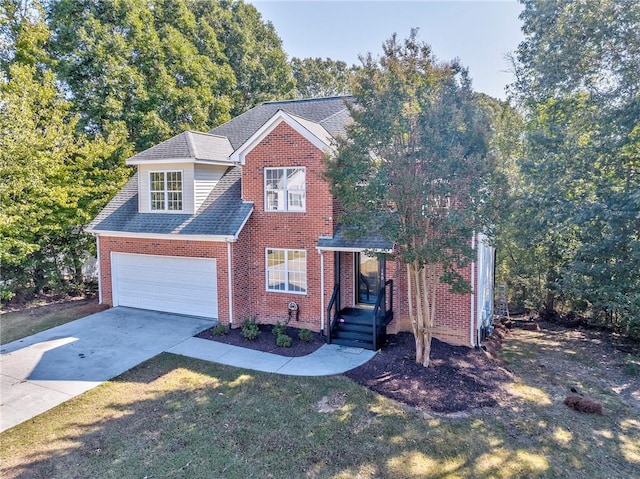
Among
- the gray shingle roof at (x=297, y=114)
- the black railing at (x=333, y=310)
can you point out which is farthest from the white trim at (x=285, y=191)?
the gray shingle roof at (x=297, y=114)

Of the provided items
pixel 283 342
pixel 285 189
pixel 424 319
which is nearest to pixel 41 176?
pixel 285 189

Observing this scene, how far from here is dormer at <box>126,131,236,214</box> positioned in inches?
555

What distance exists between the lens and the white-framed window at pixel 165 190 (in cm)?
1454

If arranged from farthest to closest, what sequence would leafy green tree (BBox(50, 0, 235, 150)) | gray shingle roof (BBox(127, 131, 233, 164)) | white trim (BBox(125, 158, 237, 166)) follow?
leafy green tree (BBox(50, 0, 235, 150)) → gray shingle roof (BBox(127, 131, 233, 164)) → white trim (BBox(125, 158, 237, 166))

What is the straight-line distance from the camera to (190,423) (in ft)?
24.8

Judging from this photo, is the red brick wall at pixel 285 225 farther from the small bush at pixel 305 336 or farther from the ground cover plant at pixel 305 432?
the ground cover plant at pixel 305 432

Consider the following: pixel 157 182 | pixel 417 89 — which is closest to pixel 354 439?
pixel 417 89

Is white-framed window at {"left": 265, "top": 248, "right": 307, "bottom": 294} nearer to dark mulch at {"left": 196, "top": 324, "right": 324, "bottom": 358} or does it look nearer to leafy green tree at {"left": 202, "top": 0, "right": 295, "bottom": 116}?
dark mulch at {"left": 196, "top": 324, "right": 324, "bottom": 358}

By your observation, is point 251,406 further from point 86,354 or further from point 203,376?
point 86,354

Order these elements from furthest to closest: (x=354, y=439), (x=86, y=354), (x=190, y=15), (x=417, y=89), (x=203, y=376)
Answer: (x=190, y=15), (x=86, y=354), (x=203, y=376), (x=417, y=89), (x=354, y=439)

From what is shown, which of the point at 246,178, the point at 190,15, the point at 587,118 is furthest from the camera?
the point at 190,15

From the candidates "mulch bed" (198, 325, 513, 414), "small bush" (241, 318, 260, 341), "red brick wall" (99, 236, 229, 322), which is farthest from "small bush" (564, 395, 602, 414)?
"red brick wall" (99, 236, 229, 322)

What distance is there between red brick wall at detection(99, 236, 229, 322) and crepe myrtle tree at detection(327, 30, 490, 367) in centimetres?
561

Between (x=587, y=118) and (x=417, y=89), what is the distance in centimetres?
728
